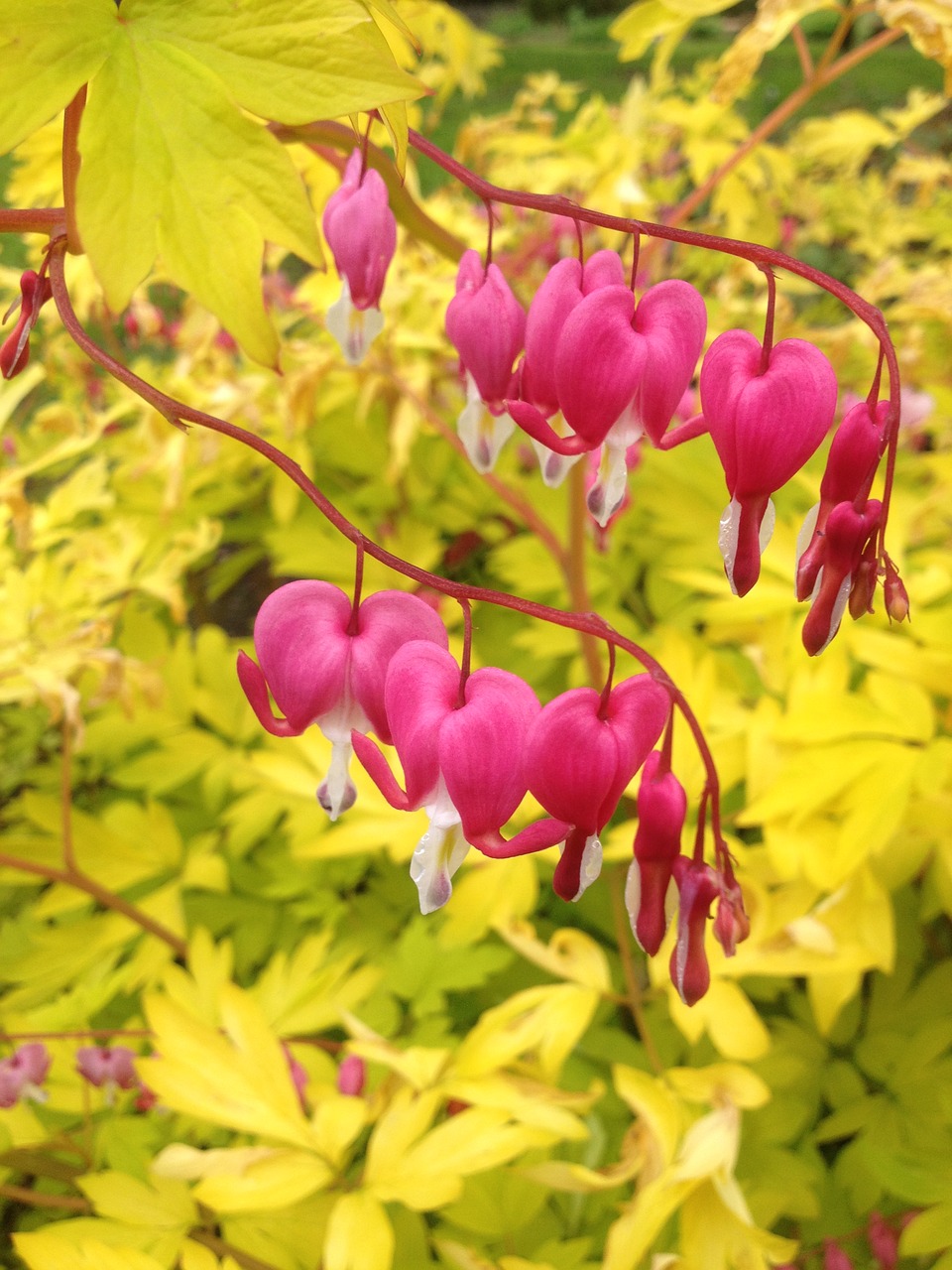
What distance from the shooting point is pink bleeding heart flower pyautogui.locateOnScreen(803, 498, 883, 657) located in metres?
0.42

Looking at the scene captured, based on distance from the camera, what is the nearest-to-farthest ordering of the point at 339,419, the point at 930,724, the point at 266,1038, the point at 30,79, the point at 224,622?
the point at 30,79 < the point at 266,1038 < the point at 930,724 < the point at 339,419 < the point at 224,622

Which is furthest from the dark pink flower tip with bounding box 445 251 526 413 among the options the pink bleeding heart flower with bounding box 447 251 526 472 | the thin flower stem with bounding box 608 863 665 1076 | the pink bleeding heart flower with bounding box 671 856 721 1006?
the thin flower stem with bounding box 608 863 665 1076

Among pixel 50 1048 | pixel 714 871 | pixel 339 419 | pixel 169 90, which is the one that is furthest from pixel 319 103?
pixel 339 419

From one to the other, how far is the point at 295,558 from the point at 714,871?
1.21 meters

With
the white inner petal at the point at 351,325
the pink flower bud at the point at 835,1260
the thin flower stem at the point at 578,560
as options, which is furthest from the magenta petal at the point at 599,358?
the pink flower bud at the point at 835,1260

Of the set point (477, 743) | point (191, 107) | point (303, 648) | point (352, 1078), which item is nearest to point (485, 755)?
point (477, 743)

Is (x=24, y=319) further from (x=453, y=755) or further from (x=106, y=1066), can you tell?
(x=106, y=1066)

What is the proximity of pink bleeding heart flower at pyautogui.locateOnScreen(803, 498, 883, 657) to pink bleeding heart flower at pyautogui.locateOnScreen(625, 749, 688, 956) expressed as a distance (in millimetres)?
96

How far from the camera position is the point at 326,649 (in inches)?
18.4

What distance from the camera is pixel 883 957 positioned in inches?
36.6

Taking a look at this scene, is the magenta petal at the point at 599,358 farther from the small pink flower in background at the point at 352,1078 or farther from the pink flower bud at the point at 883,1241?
the pink flower bud at the point at 883,1241

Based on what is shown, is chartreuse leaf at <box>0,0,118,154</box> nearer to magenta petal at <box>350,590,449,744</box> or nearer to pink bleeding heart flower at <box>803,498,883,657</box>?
magenta petal at <box>350,590,449,744</box>

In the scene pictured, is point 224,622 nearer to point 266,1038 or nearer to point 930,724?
point 266,1038

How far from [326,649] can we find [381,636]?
3 centimetres
